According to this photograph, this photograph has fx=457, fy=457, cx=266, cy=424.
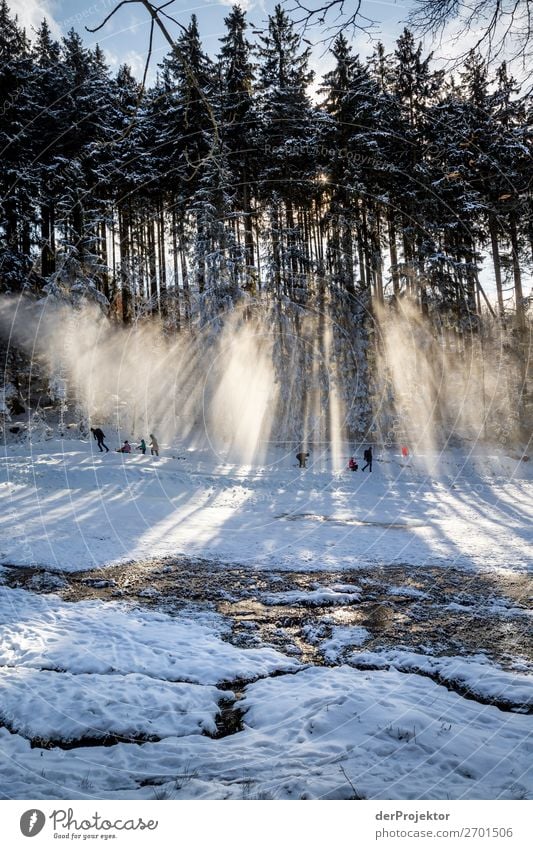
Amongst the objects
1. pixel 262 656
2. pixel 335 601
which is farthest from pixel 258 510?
pixel 262 656

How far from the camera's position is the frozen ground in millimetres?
3949

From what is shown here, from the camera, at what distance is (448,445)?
3572 cm

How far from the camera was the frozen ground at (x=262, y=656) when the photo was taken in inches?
155

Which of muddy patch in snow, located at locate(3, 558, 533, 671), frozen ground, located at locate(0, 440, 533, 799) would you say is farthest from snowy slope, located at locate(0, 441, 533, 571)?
muddy patch in snow, located at locate(3, 558, 533, 671)

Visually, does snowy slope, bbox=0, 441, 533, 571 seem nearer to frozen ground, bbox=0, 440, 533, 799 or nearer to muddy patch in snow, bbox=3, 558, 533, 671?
frozen ground, bbox=0, 440, 533, 799

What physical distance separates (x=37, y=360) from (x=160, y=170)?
18.1 metres

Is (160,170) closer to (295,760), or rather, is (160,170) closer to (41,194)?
(41,194)

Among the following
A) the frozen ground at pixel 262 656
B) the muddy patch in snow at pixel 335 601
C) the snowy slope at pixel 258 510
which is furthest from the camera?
the snowy slope at pixel 258 510

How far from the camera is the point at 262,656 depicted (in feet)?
22.3

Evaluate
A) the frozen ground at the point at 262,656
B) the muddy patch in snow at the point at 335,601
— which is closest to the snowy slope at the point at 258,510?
the frozen ground at the point at 262,656

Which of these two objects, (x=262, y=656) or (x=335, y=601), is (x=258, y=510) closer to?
(x=335, y=601)

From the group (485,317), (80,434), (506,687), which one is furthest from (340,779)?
(485,317)

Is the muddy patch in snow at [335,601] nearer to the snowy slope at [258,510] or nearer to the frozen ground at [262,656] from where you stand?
the frozen ground at [262,656]

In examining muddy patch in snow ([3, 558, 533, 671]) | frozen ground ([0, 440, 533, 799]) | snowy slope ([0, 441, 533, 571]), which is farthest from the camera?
snowy slope ([0, 441, 533, 571])
